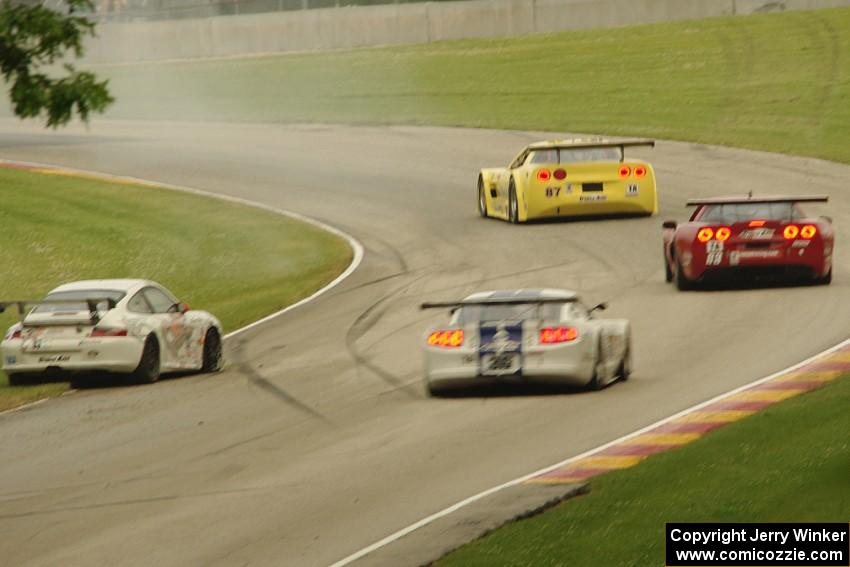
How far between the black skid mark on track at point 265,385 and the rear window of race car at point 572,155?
9701 millimetres

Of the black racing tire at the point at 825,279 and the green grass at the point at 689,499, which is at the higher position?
the green grass at the point at 689,499

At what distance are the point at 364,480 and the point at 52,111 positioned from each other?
497 cm

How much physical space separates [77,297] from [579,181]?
13.0 metres

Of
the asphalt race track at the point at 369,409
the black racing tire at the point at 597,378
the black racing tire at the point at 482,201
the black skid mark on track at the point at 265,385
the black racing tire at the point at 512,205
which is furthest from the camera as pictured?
the black racing tire at the point at 482,201

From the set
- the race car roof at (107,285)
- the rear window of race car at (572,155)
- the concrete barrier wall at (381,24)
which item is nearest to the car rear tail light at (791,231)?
the race car roof at (107,285)

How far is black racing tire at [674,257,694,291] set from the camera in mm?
23969

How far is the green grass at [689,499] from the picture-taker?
34.6 feet

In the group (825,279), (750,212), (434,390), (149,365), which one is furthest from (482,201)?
(434,390)

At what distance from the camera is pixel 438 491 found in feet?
43.0

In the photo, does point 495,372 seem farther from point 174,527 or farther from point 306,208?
point 306,208

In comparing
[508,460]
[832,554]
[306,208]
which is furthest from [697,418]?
[306,208]

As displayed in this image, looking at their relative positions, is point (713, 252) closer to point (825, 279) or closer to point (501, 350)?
point (825, 279)

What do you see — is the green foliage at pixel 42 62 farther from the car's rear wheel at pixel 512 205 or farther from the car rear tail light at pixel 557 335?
the car's rear wheel at pixel 512 205

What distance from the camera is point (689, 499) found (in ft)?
38.1
